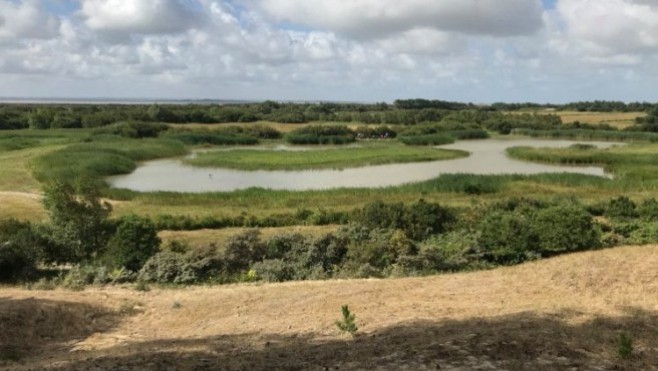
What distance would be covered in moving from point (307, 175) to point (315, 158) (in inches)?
385

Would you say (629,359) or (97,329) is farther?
(97,329)

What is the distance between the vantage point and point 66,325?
34.9ft

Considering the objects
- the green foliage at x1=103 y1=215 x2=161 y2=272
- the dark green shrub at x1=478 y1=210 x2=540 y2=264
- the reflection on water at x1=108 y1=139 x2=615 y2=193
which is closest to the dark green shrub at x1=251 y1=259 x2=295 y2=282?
Result: the green foliage at x1=103 y1=215 x2=161 y2=272

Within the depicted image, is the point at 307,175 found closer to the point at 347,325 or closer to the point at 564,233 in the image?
the point at 564,233

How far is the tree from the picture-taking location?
18453 mm

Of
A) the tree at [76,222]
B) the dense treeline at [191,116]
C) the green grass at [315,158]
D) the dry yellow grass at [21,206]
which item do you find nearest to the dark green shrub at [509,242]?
the tree at [76,222]

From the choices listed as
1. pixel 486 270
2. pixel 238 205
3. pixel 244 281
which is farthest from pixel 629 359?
pixel 238 205

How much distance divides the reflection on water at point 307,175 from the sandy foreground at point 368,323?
25.5 m

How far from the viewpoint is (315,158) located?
56.6 m

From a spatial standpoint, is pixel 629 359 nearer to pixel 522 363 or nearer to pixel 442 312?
pixel 522 363

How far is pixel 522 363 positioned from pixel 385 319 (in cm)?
341

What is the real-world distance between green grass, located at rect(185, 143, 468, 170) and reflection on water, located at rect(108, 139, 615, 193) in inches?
68.5

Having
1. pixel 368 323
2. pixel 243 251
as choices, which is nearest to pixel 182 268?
pixel 243 251

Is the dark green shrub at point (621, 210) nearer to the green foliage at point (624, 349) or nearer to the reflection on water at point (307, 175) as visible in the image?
the reflection on water at point (307, 175)
